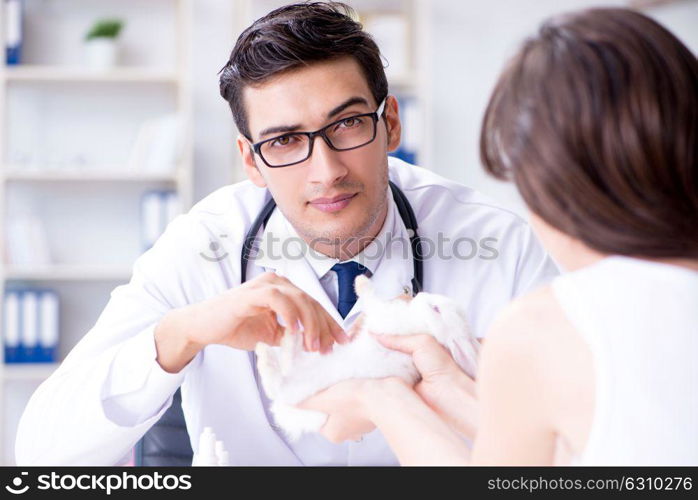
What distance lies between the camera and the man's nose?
1502 millimetres

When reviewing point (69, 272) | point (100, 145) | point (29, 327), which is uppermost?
point (100, 145)

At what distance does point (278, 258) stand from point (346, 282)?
162 millimetres

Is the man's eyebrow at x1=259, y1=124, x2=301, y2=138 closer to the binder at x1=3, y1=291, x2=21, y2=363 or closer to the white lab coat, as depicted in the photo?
the white lab coat

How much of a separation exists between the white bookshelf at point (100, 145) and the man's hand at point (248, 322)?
98.7 inches

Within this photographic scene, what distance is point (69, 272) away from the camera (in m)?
3.71

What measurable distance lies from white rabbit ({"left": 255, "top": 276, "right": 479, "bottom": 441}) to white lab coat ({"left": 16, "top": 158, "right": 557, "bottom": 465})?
351 mm

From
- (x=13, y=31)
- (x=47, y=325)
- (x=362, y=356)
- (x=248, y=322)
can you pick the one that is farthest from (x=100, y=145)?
(x=362, y=356)

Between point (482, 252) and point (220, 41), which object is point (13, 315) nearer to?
point (220, 41)

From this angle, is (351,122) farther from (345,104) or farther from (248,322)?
(248,322)

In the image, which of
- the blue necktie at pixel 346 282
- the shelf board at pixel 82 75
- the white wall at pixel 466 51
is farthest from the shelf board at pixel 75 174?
the blue necktie at pixel 346 282

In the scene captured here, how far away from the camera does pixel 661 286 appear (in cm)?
75

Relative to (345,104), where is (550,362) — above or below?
below

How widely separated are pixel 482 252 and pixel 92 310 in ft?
9.20

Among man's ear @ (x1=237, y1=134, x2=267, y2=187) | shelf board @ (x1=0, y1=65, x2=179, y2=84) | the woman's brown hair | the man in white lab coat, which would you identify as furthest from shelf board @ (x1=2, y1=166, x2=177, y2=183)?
the woman's brown hair
